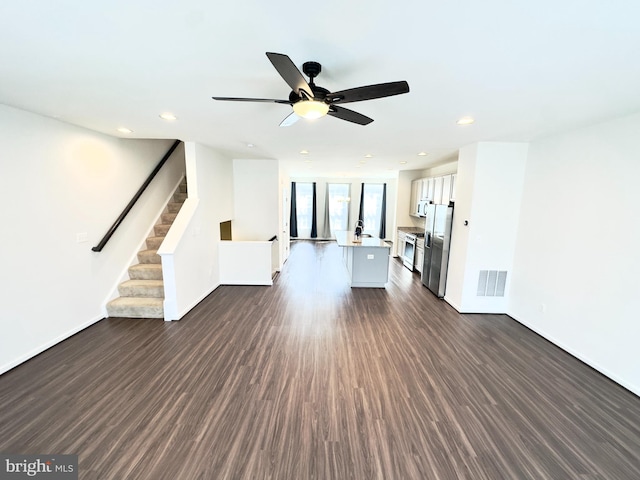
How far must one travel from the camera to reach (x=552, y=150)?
3279mm

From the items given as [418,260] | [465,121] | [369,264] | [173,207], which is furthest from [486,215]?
[173,207]

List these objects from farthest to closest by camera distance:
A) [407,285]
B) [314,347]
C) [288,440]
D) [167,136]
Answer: [407,285] → [167,136] → [314,347] → [288,440]

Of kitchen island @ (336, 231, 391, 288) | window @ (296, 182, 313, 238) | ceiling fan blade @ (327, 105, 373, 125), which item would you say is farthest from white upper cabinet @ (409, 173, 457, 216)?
window @ (296, 182, 313, 238)

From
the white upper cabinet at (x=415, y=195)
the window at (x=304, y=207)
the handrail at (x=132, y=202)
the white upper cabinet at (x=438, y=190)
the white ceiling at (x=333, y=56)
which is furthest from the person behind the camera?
the window at (x=304, y=207)

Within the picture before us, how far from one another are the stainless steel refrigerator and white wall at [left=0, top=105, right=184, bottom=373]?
17.0 ft

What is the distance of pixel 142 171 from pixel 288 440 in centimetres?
445

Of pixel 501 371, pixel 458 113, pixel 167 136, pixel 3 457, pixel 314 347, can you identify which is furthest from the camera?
pixel 167 136

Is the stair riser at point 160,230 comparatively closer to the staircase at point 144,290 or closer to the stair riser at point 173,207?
the staircase at point 144,290

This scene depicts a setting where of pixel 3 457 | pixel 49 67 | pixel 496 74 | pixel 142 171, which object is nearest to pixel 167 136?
pixel 142 171

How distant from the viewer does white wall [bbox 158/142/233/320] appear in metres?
3.63

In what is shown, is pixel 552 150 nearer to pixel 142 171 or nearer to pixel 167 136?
pixel 167 136

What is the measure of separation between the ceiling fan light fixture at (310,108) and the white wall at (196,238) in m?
2.80

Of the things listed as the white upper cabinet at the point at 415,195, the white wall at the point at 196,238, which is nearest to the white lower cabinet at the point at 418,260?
the white upper cabinet at the point at 415,195

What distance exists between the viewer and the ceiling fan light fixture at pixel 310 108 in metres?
1.67
